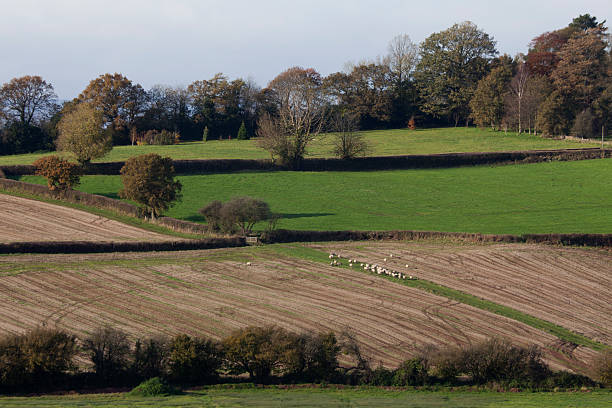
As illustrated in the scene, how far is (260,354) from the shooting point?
20703mm

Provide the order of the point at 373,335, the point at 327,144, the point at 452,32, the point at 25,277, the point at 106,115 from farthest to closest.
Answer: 1. the point at 452,32
2. the point at 106,115
3. the point at 327,144
4. the point at 25,277
5. the point at 373,335

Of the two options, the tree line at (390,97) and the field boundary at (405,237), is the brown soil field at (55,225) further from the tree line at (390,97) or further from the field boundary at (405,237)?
the tree line at (390,97)

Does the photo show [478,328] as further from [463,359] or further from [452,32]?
[452,32]

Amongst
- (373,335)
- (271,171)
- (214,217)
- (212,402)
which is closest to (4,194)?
(214,217)

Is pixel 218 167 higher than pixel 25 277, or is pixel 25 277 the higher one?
pixel 218 167

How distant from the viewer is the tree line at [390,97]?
3278 inches

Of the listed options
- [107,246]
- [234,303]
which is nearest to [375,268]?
[234,303]

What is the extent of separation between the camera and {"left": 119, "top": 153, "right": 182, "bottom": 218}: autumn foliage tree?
151 ft

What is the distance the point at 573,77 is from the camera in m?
87.6

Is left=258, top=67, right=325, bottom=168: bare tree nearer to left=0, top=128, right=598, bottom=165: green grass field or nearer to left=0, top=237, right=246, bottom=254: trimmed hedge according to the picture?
left=0, top=128, right=598, bottom=165: green grass field

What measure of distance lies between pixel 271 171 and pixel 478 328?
40.9 metres

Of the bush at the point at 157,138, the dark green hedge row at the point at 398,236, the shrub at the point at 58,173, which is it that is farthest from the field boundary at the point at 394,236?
the bush at the point at 157,138

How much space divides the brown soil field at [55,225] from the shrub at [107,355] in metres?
19.8

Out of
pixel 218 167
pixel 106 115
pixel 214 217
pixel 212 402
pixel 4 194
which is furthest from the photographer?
pixel 106 115
